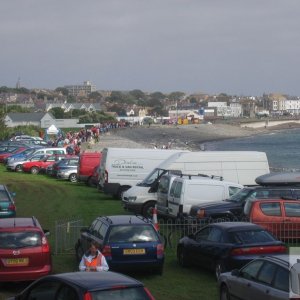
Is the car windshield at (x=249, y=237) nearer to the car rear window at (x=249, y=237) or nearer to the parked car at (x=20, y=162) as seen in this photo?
the car rear window at (x=249, y=237)

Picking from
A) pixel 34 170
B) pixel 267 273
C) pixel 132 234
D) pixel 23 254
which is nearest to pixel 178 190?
→ pixel 132 234

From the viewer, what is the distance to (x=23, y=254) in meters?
15.3

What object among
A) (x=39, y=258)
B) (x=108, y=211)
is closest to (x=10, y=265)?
(x=39, y=258)

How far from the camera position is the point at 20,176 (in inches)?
1836

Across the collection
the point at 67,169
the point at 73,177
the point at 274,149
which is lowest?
the point at 274,149

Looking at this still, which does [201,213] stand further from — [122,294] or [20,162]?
[20,162]

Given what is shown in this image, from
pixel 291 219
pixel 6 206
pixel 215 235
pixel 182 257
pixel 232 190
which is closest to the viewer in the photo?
pixel 215 235

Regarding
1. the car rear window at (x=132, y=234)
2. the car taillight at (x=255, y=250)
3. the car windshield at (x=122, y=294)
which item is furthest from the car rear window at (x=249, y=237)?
the car windshield at (x=122, y=294)

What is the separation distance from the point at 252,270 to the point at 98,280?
12.0ft

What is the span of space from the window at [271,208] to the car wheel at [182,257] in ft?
11.3

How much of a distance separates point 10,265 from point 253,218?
799 centimetres

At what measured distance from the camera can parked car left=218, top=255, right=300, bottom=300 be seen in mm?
11249

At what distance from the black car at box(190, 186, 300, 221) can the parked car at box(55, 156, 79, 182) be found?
21691mm

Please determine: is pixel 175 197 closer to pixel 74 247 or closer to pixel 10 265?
pixel 74 247
